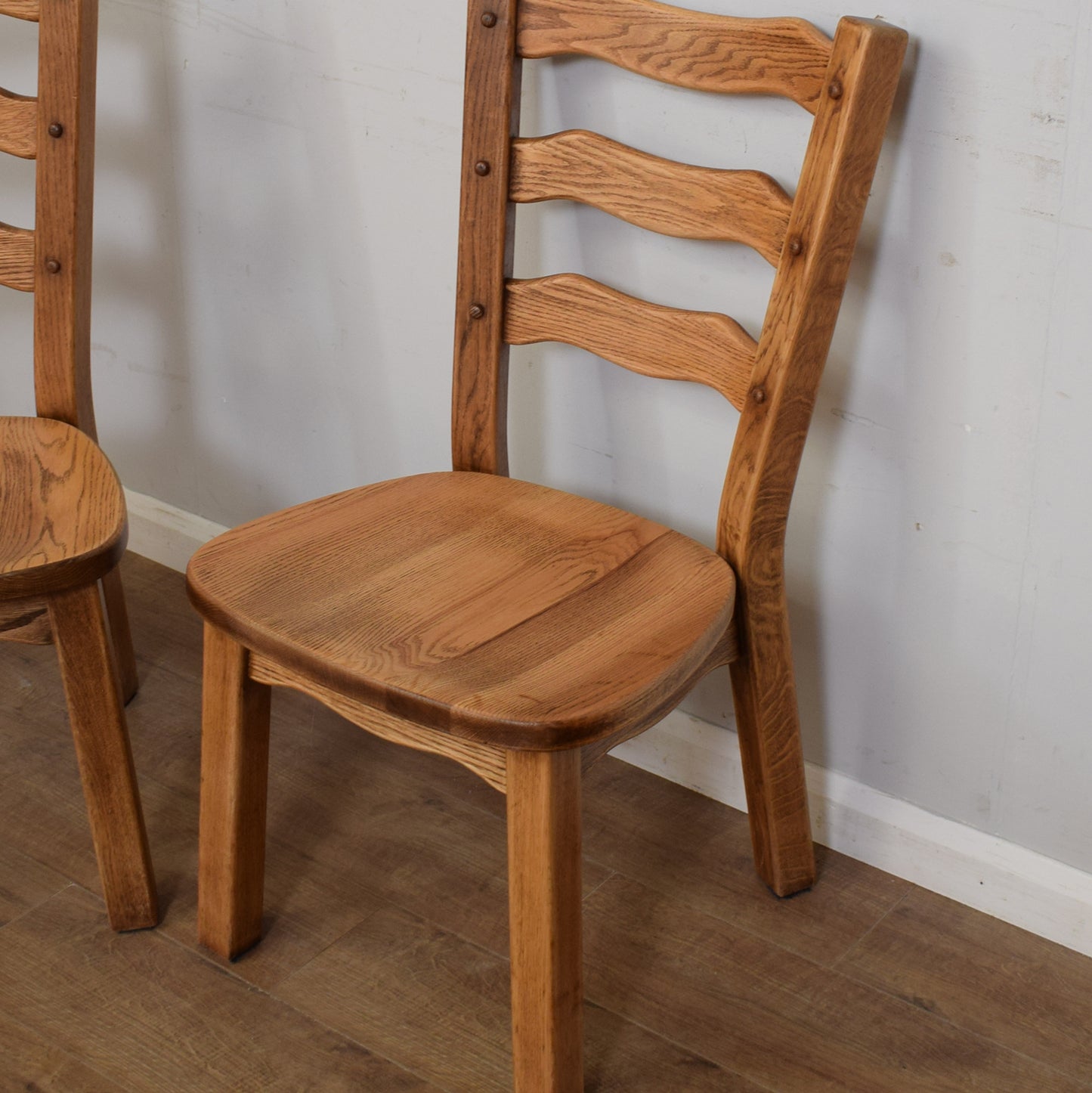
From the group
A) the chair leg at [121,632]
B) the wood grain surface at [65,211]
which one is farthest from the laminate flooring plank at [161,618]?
the wood grain surface at [65,211]

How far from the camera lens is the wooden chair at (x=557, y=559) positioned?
3.34 ft

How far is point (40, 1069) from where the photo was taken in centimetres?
118

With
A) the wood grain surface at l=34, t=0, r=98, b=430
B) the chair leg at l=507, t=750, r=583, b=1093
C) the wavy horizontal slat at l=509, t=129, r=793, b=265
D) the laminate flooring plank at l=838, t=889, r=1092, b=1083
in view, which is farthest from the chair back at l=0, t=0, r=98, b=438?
the laminate flooring plank at l=838, t=889, r=1092, b=1083

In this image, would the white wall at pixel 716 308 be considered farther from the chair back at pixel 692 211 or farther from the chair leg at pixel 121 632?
the chair leg at pixel 121 632

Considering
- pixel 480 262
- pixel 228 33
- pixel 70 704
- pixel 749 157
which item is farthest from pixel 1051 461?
Result: pixel 228 33

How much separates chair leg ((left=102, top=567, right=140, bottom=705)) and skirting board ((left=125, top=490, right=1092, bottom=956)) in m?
0.61

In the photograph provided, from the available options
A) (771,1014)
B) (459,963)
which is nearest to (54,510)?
(459,963)

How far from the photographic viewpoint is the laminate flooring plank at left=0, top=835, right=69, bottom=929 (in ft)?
4.46

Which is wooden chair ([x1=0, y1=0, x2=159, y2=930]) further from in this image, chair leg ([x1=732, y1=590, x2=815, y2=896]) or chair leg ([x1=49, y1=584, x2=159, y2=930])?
chair leg ([x1=732, y1=590, x2=815, y2=896])

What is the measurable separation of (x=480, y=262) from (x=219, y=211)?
54 cm

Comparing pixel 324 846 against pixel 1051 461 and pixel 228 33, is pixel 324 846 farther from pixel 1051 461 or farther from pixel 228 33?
pixel 228 33

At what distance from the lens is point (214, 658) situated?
3.84 ft

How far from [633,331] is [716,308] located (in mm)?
124

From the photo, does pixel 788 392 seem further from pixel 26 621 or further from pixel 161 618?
pixel 161 618
